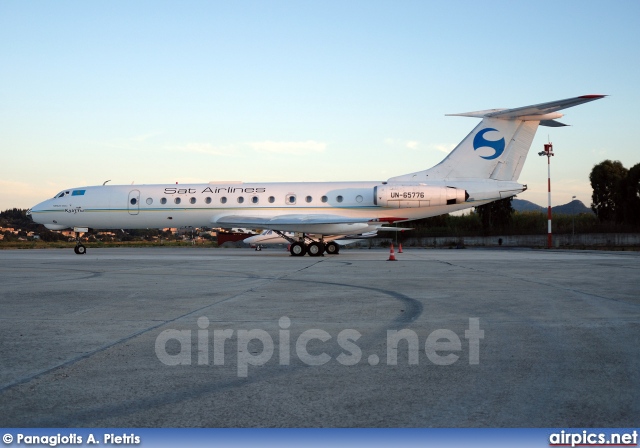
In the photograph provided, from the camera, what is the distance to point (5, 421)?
3.07m

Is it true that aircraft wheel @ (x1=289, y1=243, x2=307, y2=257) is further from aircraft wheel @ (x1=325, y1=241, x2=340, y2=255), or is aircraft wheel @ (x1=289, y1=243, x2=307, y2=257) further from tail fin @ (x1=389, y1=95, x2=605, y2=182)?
tail fin @ (x1=389, y1=95, x2=605, y2=182)

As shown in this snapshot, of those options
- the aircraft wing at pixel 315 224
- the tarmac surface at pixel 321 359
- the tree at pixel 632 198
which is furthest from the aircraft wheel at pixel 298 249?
the tree at pixel 632 198

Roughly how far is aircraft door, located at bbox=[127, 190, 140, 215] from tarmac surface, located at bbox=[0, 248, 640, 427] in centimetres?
1646

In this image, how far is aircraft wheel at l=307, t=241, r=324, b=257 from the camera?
75.9 feet

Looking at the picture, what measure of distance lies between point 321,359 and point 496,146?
1932 cm

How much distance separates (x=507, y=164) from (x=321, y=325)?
18.1 metres

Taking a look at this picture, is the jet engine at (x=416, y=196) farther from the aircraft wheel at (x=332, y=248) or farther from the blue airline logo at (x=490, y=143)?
the aircraft wheel at (x=332, y=248)

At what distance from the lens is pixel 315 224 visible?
73.2 ft

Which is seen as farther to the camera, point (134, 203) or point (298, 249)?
point (134, 203)

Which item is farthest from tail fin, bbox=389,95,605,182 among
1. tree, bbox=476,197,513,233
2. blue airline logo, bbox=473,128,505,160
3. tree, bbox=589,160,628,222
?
tree, bbox=589,160,628,222

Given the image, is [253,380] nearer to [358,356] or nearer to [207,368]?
[207,368]

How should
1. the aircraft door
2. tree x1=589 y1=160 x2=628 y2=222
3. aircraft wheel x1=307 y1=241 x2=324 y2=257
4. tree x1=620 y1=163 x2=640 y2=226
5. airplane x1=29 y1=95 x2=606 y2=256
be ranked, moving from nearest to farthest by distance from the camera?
airplane x1=29 y1=95 x2=606 y2=256
aircraft wheel x1=307 y1=241 x2=324 y2=257
the aircraft door
tree x1=620 y1=163 x2=640 y2=226
tree x1=589 y1=160 x2=628 y2=222

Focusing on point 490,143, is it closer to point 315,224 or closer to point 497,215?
point 315,224

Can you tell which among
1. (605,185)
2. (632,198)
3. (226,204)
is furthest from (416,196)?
(605,185)
